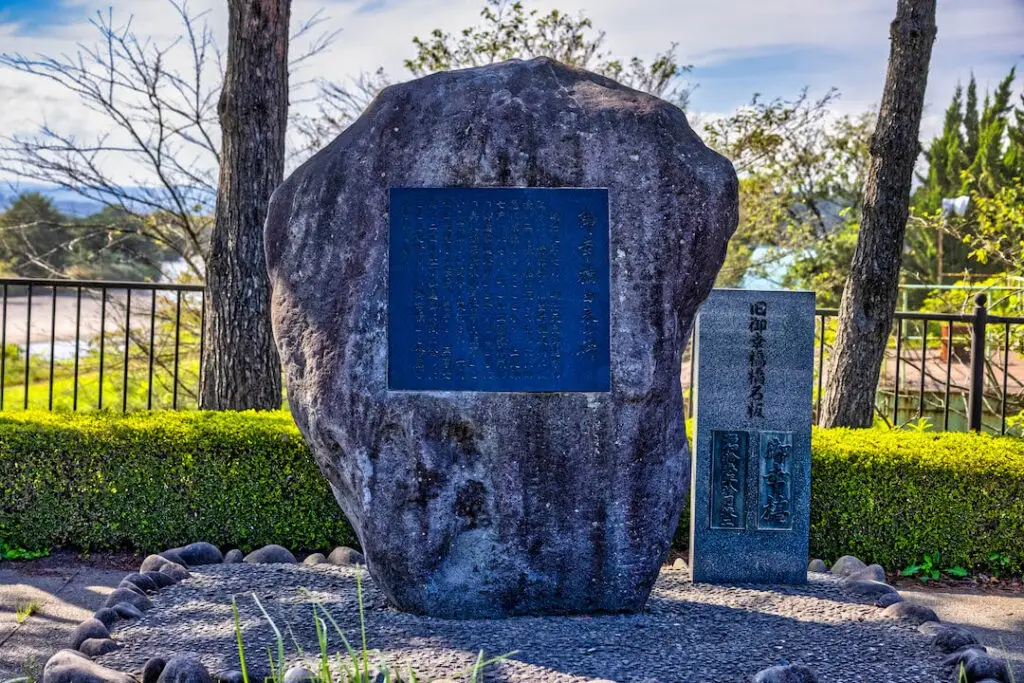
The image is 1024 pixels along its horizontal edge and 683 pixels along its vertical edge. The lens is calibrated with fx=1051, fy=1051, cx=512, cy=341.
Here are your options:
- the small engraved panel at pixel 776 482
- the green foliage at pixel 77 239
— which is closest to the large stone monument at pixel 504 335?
the small engraved panel at pixel 776 482

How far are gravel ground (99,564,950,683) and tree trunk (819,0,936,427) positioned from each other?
2484 millimetres

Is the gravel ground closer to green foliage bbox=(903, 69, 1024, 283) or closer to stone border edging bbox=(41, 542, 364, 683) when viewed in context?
stone border edging bbox=(41, 542, 364, 683)

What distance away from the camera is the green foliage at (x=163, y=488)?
645cm

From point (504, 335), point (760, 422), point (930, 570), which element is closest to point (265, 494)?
point (504, 335)

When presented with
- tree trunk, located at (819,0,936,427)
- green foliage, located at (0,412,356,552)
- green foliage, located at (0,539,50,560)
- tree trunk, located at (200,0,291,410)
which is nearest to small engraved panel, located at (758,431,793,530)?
tree trunk, located at (819,0,936,427)

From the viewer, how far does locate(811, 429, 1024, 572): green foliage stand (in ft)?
21.0

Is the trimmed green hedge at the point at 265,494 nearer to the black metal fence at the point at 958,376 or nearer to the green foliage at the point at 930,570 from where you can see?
the green foliage at the point at 930,570

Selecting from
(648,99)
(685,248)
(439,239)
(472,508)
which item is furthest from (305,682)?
(648,99)

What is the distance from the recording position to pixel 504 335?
4.78 meters

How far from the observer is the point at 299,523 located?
646cm

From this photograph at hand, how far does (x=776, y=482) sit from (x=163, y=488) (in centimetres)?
368

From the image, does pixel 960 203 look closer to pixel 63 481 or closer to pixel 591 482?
pixel 591 482

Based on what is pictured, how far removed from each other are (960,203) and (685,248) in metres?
8.17

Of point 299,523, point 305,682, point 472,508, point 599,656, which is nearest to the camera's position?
point 305,682
